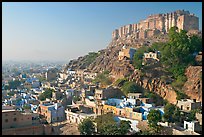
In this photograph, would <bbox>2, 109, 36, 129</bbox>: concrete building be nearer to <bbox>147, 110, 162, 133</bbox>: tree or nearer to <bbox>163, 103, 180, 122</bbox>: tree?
<bbox>147, 110, 162, 133</bbox>: tree

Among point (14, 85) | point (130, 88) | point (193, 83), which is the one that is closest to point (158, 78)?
point (130, 88)

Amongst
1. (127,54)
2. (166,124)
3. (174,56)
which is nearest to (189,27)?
(127,54)

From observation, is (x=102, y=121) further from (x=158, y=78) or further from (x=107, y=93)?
(x=158, y=78)

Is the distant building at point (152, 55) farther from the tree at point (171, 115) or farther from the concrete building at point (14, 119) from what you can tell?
the concrete building at point (14, 119)

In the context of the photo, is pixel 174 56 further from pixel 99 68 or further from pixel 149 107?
pixel 99 68

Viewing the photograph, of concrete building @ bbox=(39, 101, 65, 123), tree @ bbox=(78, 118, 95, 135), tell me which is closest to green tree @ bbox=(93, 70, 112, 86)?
concrete building @ bbox=(39, 101, 65, 123)
